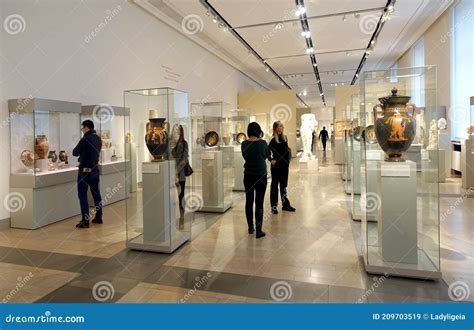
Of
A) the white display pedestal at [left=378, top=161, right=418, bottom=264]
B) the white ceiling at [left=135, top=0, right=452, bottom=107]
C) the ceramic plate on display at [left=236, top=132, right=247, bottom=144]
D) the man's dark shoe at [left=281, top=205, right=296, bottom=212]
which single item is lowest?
the man's dark shoe at [left=281, top=205, right=296, bottom=212]

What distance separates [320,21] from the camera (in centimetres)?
963

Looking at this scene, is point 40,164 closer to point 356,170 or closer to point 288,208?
point 288,208

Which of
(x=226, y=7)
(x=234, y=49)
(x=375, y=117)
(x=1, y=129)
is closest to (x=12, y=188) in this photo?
(x=1, y=129)

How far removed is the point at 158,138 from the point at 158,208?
0.87m

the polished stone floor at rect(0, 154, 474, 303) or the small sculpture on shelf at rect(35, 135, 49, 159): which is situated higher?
the small sculpture on shelf at rect(35, 135, 49, 159)

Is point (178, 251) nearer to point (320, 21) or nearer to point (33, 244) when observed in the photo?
point (33, 244)

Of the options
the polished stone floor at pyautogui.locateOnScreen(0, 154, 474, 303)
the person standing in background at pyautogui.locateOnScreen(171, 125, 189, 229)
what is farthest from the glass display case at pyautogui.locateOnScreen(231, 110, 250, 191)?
the person standing in background at pyautogui.locateOnScreen(171, 125, 189, 229)

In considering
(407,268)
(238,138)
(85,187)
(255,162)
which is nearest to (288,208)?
(255,162)

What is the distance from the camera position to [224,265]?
371 centimetres

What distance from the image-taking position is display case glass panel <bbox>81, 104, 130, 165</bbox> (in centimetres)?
691

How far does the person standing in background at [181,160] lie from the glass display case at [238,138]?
2939 millimetres

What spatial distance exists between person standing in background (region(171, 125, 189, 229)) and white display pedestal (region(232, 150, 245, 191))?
294 cm

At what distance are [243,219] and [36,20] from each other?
492 centimetres

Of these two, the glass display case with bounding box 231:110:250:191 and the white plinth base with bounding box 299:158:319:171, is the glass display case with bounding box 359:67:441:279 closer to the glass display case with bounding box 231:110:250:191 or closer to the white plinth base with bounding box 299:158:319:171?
the glass display case with bounding box 231:110:250:191
